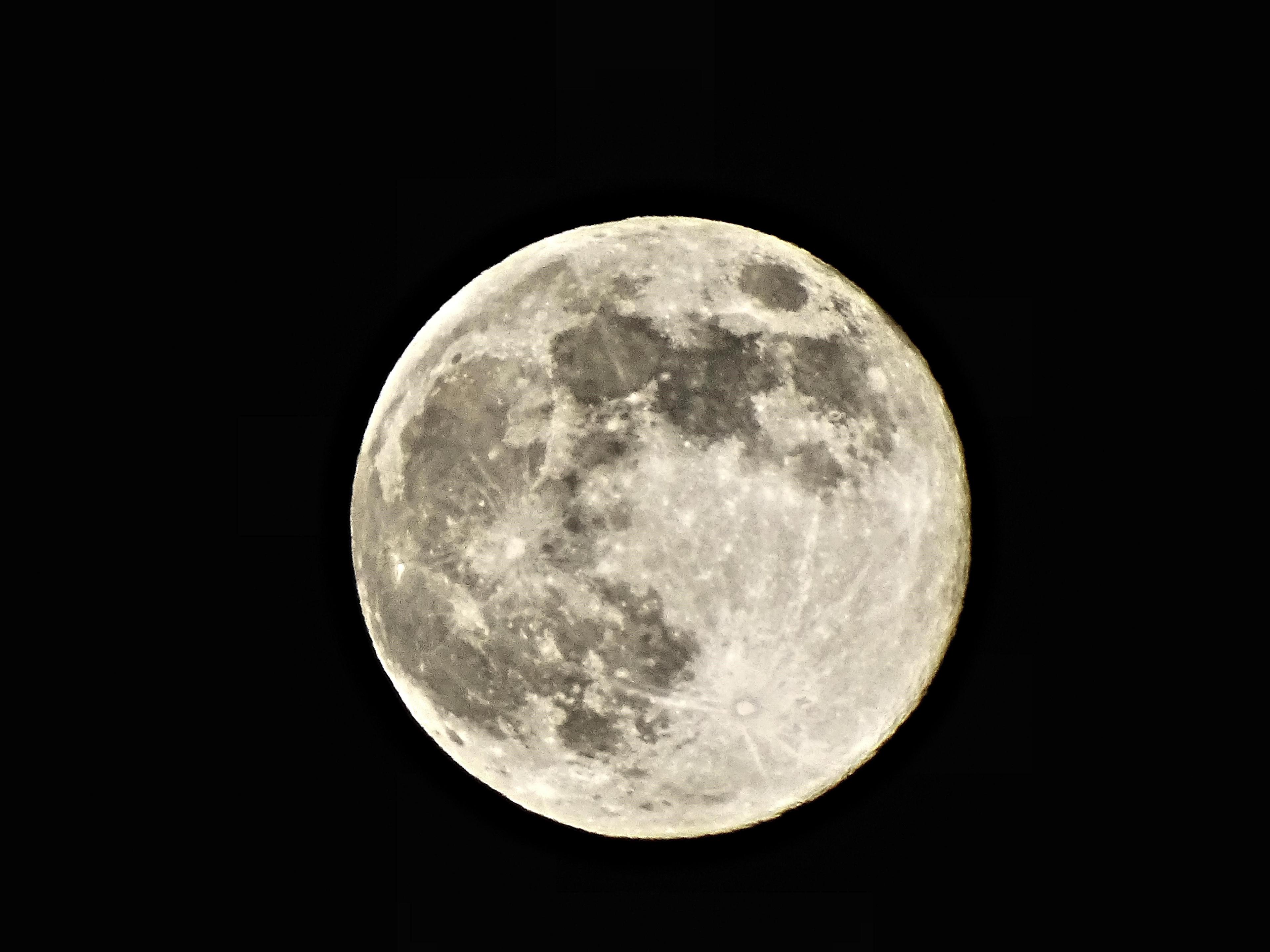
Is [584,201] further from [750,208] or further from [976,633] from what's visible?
[976,633]

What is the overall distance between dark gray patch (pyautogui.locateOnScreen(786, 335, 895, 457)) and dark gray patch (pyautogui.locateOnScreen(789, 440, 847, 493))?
155 millimetres

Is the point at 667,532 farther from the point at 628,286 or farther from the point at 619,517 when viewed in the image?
the point at 628,286

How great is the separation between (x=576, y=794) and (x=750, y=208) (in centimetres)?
243

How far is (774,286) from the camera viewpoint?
3506mm

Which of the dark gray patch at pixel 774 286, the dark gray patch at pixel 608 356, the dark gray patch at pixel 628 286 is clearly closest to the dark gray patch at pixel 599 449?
the dark gray patch at pixel 608 356

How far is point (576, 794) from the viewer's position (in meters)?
3.56

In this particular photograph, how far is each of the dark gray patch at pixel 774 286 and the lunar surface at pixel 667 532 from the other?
11mm

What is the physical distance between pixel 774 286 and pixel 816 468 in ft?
2.30

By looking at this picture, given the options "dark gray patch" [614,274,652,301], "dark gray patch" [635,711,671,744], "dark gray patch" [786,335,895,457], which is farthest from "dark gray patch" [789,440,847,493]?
"dark gray patch" [635,711,671,744]

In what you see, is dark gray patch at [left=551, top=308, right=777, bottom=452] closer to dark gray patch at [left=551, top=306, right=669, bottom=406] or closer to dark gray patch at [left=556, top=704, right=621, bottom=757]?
dark gray patch at [left=551, top=306, right=669, bottom=406]

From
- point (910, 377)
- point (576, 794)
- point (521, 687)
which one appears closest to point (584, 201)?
point (910, 377)

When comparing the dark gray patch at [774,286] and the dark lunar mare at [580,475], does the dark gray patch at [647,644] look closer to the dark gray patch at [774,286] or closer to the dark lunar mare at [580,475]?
the dark lunar mare at [580,475]

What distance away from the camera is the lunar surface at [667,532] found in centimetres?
315

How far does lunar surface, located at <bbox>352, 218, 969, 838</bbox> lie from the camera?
315 cm
